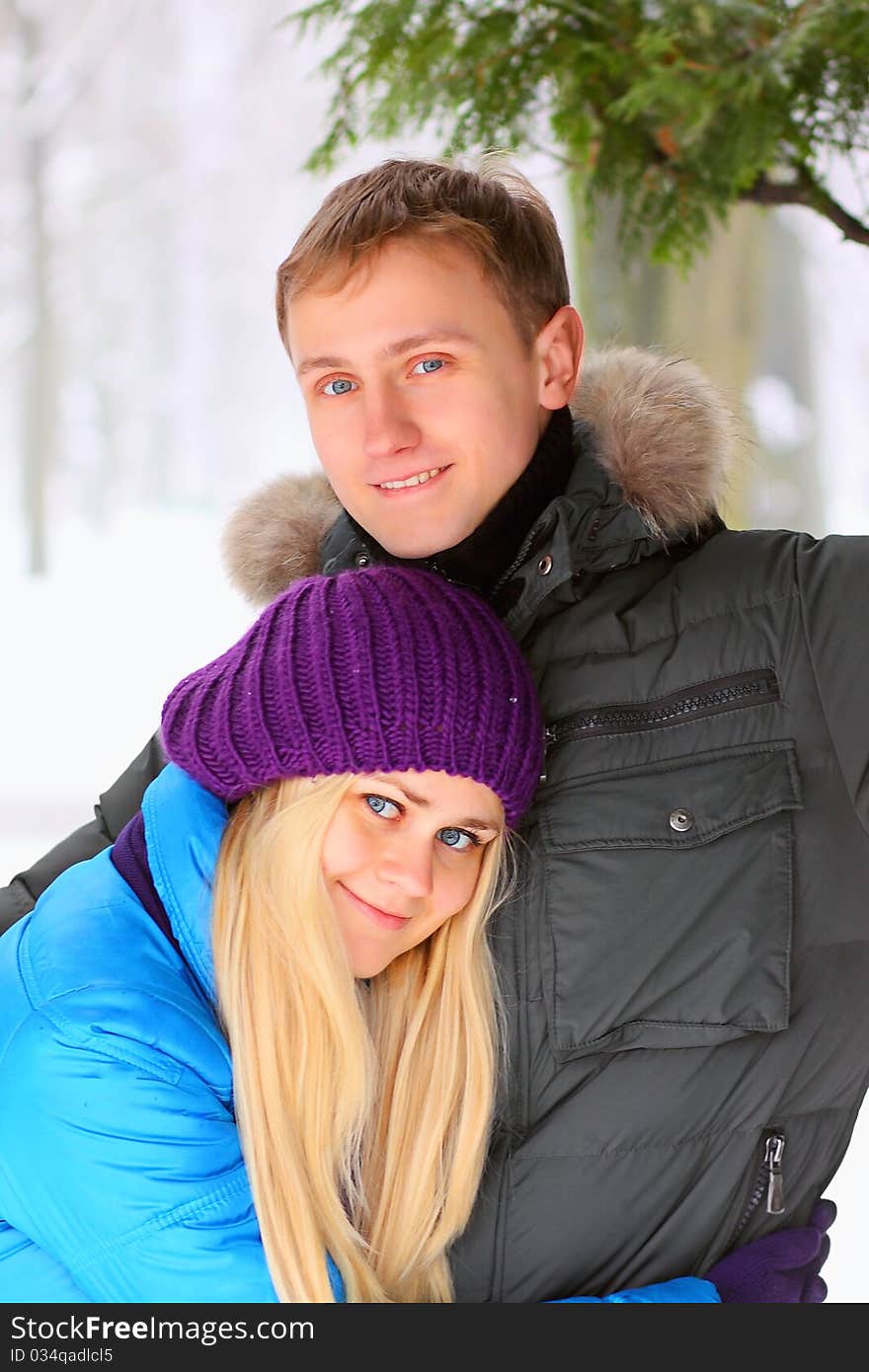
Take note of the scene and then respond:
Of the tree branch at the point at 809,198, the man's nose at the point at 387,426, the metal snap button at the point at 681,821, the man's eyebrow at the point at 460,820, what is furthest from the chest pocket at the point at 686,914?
the tree branch at the point at 809,198

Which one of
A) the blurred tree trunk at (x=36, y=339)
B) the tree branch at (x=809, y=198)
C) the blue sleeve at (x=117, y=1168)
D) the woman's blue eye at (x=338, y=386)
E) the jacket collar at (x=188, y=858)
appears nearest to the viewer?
the blue sleeve at (x=117, y=1168)

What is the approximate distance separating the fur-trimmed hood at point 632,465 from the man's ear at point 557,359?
4 centimetres

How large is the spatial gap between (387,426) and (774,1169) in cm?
100

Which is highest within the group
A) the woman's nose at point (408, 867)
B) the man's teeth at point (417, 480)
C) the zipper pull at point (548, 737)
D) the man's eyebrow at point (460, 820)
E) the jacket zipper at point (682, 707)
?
the man's teeth at point (417, 480)

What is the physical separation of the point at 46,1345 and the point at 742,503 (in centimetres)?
306

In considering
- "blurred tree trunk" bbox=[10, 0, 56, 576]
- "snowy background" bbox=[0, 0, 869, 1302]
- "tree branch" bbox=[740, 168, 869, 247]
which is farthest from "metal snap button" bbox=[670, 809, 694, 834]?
"blurred tree trunk" bbox=[10, 0, 56, 576]

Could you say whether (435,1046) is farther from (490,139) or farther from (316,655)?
(490,139)

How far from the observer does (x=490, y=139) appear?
6.65 ft

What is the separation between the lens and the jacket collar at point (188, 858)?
5.20 feet

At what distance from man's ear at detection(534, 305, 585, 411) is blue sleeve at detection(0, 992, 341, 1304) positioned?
0.92m

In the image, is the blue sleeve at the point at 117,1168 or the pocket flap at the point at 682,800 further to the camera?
the pocket flap at the point at 682,800

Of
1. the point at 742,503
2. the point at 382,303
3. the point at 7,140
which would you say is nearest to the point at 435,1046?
the point at 382,303

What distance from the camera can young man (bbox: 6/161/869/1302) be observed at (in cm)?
164

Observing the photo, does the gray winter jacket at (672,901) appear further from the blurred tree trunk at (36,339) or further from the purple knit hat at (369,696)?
the blurred tree trunk at (36,339)
